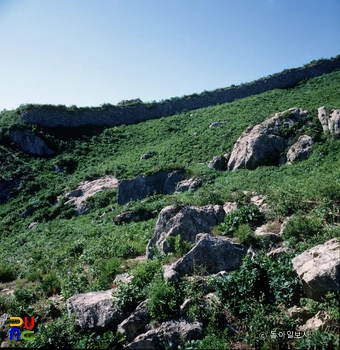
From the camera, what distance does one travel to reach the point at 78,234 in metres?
14.1

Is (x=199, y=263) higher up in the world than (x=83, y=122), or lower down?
lower down

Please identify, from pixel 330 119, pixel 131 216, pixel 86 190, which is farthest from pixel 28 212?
pixel 330 119

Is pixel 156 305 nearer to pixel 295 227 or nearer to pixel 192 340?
pixel 192 340

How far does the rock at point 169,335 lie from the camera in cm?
507

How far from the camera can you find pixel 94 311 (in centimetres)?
602

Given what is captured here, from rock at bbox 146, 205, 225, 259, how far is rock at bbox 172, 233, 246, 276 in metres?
1.07

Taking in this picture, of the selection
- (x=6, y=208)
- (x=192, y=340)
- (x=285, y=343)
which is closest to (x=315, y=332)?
(x=285, y=343)

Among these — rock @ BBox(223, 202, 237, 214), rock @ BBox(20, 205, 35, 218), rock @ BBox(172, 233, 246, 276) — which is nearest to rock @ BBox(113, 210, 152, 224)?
rock @ BBox(223, 202, 237, 214)

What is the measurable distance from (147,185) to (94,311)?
454 inches

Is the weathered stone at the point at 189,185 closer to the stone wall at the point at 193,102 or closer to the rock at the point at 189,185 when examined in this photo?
the rock at the point at 189,185

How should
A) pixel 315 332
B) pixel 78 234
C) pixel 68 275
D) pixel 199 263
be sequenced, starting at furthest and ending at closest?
pixel 78 234, pixel 68 275, pixel 199 263, pixel 315 332

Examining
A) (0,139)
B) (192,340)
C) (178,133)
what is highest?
(0,139)

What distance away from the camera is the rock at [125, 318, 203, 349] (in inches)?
200

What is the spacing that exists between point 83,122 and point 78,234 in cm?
2008
